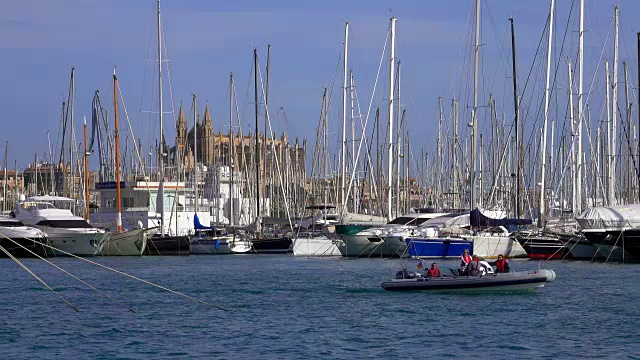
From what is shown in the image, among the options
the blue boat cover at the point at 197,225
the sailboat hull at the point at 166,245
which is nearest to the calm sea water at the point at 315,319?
the sailboat hull at the point at 166,245

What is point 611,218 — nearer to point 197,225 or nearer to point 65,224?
point 65,224

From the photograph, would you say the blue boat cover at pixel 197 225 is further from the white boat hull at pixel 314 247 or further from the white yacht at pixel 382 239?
the white yacht at pixel 382 239

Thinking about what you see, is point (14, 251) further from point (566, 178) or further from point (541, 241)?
point (566, 178)

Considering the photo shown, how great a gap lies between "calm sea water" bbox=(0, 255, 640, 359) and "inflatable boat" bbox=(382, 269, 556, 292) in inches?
17.2

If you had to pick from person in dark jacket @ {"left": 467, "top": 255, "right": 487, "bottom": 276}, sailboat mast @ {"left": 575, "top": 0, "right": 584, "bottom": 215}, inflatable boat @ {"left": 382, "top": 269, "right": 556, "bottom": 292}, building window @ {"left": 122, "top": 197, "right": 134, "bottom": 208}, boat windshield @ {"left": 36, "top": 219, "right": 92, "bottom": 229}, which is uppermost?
sailboat mast @ {"left": 575, "top": 0, "right": 584, "bottom": 215}

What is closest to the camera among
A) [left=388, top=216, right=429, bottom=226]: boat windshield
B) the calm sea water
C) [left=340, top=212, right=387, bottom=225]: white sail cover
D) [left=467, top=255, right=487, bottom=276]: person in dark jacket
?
the calm sea water

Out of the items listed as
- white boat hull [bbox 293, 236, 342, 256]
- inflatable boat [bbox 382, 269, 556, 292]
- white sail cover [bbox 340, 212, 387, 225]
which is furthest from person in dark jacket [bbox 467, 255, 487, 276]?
white boat hull [bbox 293, 236, 342, 256]

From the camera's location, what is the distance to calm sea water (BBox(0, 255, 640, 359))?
93.9 ft

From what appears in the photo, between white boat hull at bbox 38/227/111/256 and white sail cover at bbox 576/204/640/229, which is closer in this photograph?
white sail cover at bbox 576/204/640/229

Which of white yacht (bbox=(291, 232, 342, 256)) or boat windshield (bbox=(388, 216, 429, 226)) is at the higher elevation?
boat windshield (bbox=(388, 216, 429, 226))

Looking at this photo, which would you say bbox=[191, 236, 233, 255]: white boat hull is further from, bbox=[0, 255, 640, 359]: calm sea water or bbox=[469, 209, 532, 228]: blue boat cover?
bbox=[0, 255, 640, 359]: calm sea water

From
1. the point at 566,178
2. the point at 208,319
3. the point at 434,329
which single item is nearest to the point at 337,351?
the point at 434,329

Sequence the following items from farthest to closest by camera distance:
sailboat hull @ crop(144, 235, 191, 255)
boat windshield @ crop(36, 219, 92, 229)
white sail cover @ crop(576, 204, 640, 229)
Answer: sailboat hull @ crop(144, 235, 191, 255)
boat windshield @ crop(36, 219, 92, 229)
white sail cover @ crop(576, 204, 640, 229)

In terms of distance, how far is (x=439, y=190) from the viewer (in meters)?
91.2
